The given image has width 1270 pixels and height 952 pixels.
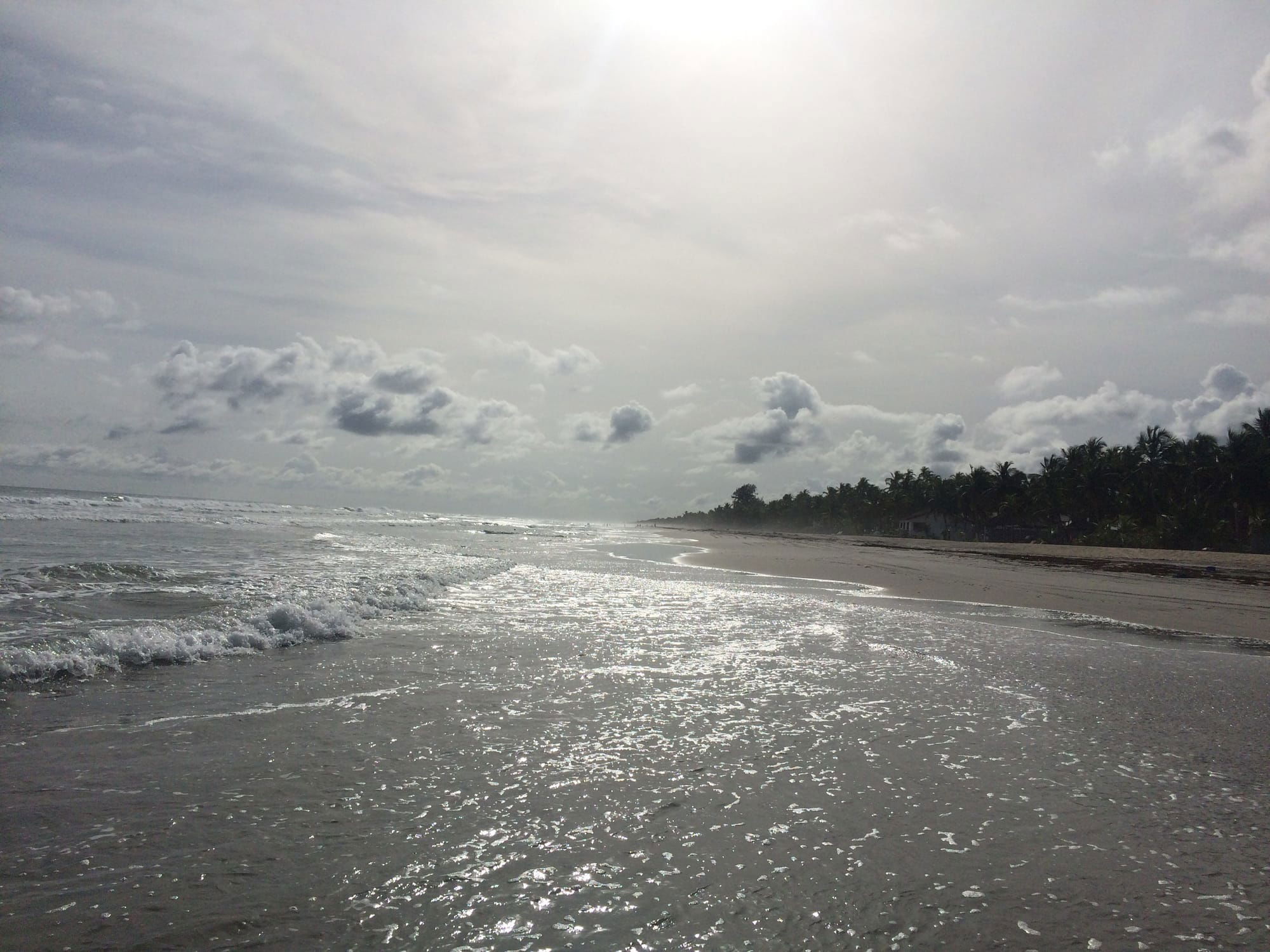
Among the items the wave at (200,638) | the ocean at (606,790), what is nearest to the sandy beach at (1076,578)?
the ocean at (606,790)

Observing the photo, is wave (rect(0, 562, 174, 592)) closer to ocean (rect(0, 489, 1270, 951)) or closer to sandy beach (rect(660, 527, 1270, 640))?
ocean (rect(0, 489, 1270, 951))

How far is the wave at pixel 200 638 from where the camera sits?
7.96 m

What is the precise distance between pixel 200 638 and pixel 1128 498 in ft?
268

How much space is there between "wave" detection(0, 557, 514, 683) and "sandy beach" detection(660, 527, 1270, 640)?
15.4 m

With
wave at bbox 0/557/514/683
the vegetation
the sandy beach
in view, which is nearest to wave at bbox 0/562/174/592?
wave at bbox 0/557/514/683

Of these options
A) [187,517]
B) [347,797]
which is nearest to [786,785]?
[347,797]

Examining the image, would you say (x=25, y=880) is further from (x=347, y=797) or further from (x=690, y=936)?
(x=690, y=936)

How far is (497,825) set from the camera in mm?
4441

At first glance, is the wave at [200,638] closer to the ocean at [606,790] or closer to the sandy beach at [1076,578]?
the ocean at [606,790]

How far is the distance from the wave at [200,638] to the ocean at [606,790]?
0.18 feet

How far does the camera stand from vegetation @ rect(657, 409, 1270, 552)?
205 ft

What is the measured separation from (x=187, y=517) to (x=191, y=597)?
39472mm

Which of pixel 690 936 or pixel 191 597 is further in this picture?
pixel 191 597

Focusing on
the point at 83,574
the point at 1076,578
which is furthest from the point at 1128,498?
the point at 83,574
